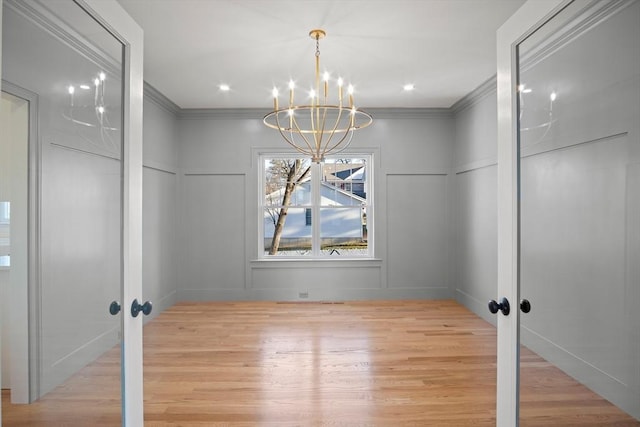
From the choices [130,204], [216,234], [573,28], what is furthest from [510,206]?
[216,234]

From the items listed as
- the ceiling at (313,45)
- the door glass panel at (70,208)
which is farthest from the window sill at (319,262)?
the door glass panel at (70,208)

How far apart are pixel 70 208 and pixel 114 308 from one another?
16.8 inches

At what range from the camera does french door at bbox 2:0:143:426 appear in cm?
102

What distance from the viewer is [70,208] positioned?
120 centimetres

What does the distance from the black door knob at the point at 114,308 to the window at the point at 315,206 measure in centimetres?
412

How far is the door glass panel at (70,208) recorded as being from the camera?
1036mm

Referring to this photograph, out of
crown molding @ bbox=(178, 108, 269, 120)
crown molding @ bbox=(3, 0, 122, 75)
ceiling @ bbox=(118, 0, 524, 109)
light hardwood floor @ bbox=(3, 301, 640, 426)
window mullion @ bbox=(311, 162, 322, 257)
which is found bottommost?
light hardwood floor @ bbox=(3, 301, 640, 426)

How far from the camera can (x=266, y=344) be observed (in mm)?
3693

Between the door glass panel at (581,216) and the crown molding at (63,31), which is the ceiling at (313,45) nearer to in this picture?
the crown molding at (63,31)

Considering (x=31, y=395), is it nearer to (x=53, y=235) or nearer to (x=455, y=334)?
(x=53, y=235)

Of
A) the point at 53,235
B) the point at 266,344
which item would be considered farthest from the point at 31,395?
the point at 266,344

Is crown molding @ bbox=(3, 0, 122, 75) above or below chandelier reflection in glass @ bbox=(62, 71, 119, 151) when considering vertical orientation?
above

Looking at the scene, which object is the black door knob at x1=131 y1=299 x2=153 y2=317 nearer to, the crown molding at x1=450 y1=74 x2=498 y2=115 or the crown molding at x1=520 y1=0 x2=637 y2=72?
the crown molding at x1=520 y1=0 x2=637 y2=72

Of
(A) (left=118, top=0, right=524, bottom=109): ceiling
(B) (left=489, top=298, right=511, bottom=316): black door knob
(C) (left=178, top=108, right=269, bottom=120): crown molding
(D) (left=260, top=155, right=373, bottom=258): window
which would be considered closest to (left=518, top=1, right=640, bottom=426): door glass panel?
(B) (left=489, top=298, right=511, bottom=316): black door knob
